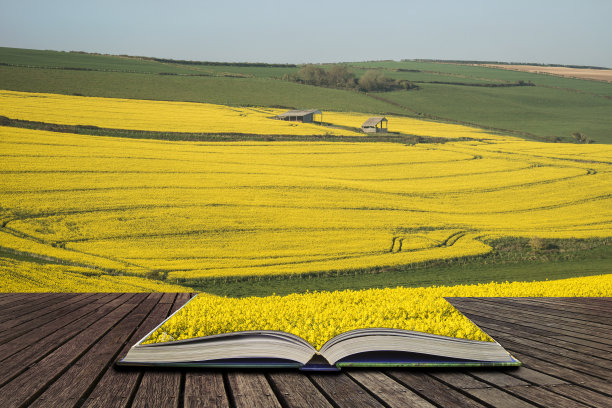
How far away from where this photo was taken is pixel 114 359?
3555 mm

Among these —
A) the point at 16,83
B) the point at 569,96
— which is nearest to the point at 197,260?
the point at 16,83

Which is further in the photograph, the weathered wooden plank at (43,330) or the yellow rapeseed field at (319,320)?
the weathered wooden plank at (43,330)

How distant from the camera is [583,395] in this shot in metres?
2.99

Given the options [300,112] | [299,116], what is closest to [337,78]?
[300,112]

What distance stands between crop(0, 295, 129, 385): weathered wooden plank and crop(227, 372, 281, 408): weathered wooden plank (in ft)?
4.08

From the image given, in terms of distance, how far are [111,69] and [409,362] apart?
138 ft

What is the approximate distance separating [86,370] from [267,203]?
15.1 metres

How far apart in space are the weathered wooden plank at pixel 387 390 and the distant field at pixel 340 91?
1090 inches

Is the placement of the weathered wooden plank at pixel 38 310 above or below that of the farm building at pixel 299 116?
below

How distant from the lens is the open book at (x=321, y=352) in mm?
3240

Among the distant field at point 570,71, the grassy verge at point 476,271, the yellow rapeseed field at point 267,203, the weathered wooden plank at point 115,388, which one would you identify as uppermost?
the distant field at point 570,71

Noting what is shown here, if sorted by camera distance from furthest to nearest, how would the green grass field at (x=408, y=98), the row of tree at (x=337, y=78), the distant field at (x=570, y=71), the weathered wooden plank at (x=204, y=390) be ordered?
1. the distant field at (x=570, y=71)
2. the row of tree at (x=337, y=78)
3. the green grass field at (x=408, y=98)
4. the weathered wooden plank at (x=204, y=390)

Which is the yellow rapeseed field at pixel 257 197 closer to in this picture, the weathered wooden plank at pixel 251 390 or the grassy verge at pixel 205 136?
the grassy verge at pixel 205 136

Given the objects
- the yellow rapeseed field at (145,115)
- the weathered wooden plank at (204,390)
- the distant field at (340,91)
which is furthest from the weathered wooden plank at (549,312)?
the distant field at (340,91)
